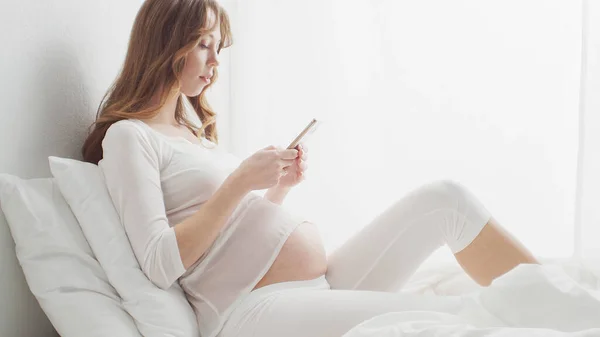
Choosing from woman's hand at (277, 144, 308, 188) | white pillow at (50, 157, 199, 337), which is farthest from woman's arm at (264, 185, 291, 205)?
white pillow at (50, 157, 199, 337)

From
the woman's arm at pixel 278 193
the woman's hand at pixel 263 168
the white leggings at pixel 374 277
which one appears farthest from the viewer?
the woman's arm at pixel 278 193

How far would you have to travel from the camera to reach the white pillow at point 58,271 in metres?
1.18

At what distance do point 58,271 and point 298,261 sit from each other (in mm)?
477

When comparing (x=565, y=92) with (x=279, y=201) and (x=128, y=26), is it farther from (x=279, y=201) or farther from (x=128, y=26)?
(x=128, y=26)

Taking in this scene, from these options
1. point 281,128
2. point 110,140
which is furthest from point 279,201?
point 281,128

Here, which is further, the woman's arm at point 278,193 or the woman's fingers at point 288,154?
the woman's arm at point 278,193

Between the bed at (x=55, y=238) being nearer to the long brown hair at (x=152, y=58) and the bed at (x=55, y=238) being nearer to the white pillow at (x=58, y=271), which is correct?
the white pillow at (x=58, y=271)

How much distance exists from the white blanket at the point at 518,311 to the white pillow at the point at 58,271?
0.49 metres

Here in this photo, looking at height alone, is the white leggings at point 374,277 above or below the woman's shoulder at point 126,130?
below

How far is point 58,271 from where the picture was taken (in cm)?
121

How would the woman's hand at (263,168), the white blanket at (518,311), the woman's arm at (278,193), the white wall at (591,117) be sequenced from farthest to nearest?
the white wall at (591,117) → the woman's arm at (278,193) → the woman's hand at (263,168) → the white blanket at (518,311)

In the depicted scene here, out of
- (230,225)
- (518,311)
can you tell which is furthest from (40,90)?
(518,311)

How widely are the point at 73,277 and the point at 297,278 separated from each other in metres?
0.45

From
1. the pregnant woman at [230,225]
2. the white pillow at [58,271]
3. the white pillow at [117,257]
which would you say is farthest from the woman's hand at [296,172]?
the white pillow at [58,271]
